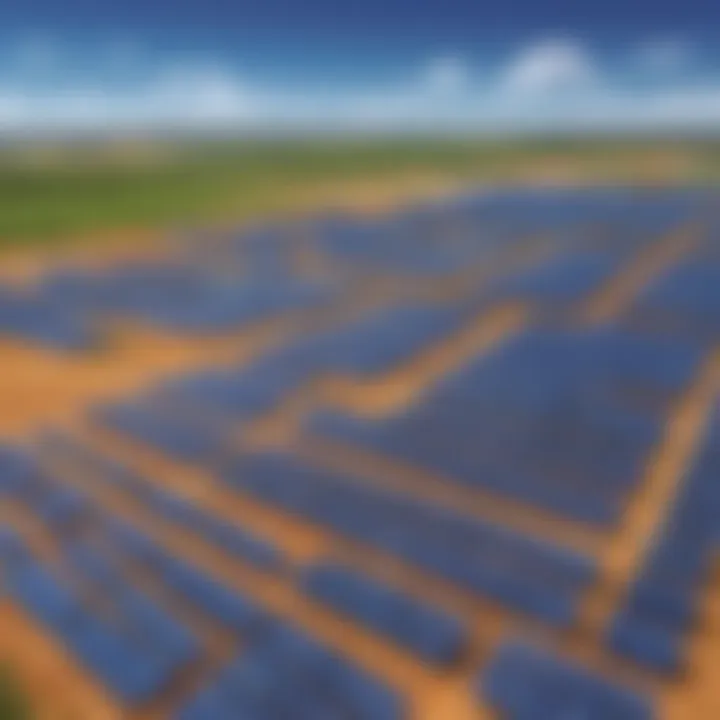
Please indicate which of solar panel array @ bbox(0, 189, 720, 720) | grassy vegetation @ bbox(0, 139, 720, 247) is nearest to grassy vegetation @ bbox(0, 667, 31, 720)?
solar panel array @ bbox(0, 189, 720, 720)

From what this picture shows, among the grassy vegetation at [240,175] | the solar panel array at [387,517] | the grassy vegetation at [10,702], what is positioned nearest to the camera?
the grassy vegetation at [10,702]

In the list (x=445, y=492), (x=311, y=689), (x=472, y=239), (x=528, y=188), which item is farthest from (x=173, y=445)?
(x=528, y=188)

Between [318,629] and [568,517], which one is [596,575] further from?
[318,629]

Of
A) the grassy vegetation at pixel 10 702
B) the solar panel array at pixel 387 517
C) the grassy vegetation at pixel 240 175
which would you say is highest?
the grassy vegetation at pixel 240 175

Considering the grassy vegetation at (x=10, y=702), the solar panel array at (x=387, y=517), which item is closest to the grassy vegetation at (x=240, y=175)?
the solar panel array at (x=387, y=517)

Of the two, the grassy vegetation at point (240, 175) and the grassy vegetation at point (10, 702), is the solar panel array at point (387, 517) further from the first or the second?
the grassy vegetation at point (240, 175)

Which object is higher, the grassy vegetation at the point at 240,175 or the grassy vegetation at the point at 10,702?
the grassy vegetation at the point at 240,175
